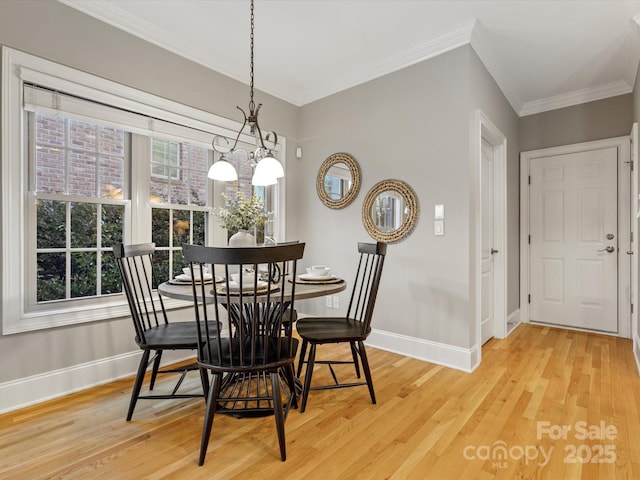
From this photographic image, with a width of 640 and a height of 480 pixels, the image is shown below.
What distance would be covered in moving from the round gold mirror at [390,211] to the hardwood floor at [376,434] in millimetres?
1262

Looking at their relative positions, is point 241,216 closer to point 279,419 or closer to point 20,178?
point 279,419

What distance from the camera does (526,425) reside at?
1889mm

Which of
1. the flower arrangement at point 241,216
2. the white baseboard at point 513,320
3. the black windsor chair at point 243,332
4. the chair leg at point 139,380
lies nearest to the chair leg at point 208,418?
the black windsor chair at point 243,332

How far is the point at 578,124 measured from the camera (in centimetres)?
381

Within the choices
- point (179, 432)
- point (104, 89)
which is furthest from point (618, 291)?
point (104, 89)

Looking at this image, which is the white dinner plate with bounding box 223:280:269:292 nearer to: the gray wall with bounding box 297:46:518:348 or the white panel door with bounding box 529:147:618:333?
the gray wall with bounding box 297:46:518:348

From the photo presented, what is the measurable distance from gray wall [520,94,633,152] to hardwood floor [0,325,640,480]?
255 centimetres

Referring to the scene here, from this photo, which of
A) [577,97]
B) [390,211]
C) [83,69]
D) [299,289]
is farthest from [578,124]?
[83,69]

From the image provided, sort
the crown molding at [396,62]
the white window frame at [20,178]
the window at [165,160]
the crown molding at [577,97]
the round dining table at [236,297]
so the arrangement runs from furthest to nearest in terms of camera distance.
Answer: the crown molding at [577,97], the window at [165,160], the crown molding at [396,62], the white window frame at [20,178], the round dining table at [236,297]

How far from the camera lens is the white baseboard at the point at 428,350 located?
2.69m

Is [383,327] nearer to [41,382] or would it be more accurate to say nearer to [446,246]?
[446,246]

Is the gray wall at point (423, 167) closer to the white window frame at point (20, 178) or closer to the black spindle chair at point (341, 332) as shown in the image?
the black spindle chair at point (341, 332)

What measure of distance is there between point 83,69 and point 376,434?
2.97 m

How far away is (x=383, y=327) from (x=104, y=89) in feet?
9.79
